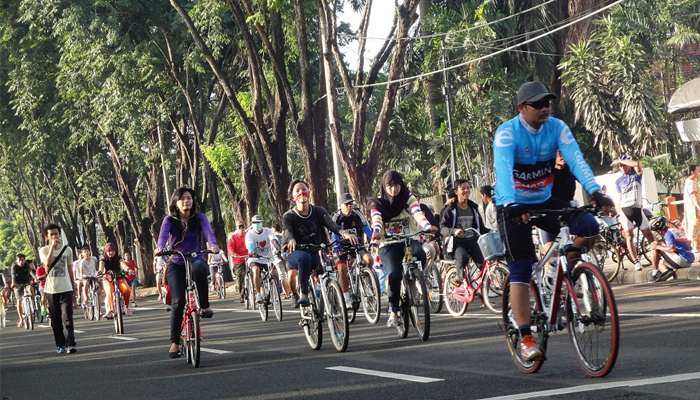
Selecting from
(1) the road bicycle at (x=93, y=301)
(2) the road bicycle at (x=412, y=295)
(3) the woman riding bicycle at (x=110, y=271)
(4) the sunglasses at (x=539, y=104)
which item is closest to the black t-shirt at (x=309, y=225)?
(2) the road bicycle at (x=412, y=295)

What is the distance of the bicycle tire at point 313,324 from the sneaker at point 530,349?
4315mm

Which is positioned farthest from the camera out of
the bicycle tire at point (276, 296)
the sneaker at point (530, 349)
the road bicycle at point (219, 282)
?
the road bicycle at point (219, 282)

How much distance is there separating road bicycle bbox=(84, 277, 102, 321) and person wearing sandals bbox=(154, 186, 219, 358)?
44.5 feet

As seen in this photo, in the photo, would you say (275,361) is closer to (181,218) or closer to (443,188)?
(181,218)

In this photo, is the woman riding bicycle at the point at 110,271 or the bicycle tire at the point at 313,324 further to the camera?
the woman riding bicycle at the point at 110,271

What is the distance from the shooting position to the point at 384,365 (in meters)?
9.54

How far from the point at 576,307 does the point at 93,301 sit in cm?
2042

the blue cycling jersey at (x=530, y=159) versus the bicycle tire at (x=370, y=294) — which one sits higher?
the blue cycling jersey at (x=530, y=159)

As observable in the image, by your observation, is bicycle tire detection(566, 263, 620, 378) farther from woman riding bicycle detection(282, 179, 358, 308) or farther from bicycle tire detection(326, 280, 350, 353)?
woman riding bicycle detection(282, 179, 358, 308)

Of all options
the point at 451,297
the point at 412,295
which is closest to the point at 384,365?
the point at 412,295

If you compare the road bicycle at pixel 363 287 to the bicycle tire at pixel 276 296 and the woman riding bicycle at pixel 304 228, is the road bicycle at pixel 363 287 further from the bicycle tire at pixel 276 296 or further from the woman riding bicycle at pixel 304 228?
the bicycle tire at pixel 276 296

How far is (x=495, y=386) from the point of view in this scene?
24.4 ft

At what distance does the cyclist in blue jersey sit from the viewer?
722cm

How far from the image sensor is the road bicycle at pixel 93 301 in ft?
83.3
